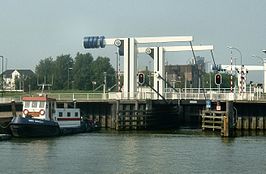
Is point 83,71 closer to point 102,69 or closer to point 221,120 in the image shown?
point 102,69

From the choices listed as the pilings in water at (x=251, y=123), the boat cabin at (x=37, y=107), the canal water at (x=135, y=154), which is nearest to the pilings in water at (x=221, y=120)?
the canal water at (x=135, y=154)

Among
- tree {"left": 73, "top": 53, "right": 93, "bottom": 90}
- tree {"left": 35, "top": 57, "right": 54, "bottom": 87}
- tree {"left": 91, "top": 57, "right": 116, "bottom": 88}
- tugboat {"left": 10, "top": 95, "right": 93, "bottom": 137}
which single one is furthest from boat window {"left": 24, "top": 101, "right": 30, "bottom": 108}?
tree {"left": 35, "top": 57, "right": 54, "bottom": 87}

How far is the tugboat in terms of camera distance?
4816 cm

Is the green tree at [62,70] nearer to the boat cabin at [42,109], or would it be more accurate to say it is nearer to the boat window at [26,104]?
the boat cabin at [42,109]

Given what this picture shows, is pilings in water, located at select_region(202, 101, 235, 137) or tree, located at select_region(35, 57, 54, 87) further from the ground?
tree, located at select_region(35, 57, 54, 87)

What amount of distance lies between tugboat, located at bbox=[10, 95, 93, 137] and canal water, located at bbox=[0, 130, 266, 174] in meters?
1.19

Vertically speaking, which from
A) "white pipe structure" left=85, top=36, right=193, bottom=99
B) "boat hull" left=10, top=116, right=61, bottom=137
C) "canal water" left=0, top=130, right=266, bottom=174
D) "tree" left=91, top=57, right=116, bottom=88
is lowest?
"canal water" left=0, top=130, right=266, bottom=174

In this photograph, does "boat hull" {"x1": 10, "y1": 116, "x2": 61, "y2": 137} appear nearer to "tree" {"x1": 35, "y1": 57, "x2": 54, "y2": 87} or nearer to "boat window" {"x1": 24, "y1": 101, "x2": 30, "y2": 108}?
"boat window" {"x1": 24, "y1": 101, "x2": 30, "y2": 108}

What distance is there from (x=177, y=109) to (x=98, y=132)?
44.0 feet

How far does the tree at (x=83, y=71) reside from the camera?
154625 millimetres

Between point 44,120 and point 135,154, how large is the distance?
13.0 metres

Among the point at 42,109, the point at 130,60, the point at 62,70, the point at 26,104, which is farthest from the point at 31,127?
the point at 62,70

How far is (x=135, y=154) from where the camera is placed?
38.8 meters

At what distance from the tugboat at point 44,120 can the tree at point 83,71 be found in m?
98.3
